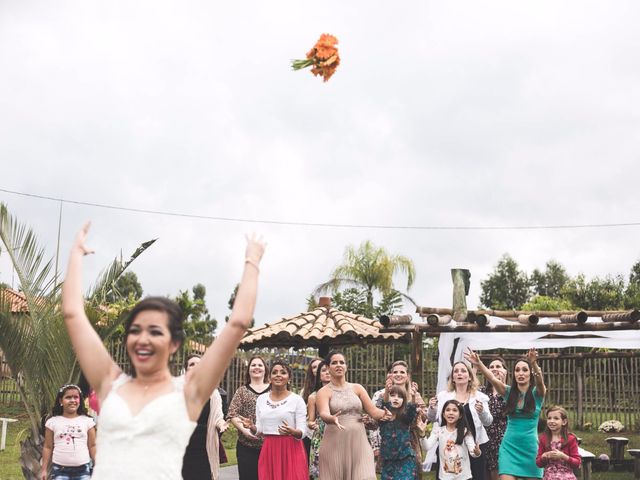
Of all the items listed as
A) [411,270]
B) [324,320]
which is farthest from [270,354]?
[411,270]

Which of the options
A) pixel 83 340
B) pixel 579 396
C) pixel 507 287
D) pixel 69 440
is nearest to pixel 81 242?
pixel 83 340

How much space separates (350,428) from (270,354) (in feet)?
35.0

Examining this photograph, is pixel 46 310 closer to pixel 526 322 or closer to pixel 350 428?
pixel 350 428

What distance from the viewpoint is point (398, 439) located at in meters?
9.12

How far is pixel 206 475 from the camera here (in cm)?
802

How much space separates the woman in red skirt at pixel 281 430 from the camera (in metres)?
9.16

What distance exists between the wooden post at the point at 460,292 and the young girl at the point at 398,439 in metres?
3.96

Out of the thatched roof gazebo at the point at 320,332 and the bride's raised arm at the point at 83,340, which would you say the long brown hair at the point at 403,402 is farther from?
the bride's raised arm at the point at 83,340

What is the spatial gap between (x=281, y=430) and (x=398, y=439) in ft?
4.04

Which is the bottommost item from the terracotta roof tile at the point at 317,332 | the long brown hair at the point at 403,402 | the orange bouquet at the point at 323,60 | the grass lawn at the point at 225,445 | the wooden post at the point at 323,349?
the grass lawn at the point at 225,445

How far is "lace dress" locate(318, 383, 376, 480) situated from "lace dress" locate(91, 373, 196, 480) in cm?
609

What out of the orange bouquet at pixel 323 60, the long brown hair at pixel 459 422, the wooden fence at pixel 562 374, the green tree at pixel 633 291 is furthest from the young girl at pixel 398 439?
the green tree at pixel 633 291

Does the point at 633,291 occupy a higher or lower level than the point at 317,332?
→ higher

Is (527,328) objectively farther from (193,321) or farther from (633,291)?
(633,291)
